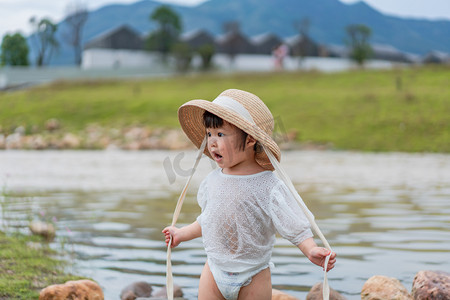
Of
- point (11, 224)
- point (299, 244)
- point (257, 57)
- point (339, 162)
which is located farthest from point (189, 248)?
point (257, 57)

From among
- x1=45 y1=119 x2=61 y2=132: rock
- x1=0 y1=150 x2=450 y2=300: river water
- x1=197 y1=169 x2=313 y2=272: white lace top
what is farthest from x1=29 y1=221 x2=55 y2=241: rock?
x1=45 y1=119 x2=61 y2=132: rock

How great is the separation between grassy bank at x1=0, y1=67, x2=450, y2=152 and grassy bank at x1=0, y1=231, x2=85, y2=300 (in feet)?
33.8

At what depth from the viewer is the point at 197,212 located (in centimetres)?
691

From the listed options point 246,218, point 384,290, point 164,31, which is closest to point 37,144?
point 384,290

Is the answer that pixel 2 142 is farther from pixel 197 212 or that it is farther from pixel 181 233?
pixel 181 233

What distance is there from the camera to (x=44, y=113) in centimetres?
2411

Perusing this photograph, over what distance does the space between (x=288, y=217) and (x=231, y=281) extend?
40 centimetres

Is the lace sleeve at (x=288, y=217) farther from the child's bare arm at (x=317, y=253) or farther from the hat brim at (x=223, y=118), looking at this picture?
the hat brim at (x=223, y=118)

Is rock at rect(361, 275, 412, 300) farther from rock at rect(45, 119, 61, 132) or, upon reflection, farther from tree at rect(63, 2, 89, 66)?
tree at rect(63, 2, 89, 66)

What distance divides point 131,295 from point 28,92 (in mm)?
27682

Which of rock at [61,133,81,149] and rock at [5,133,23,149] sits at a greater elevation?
rock at [61,133,81,149]

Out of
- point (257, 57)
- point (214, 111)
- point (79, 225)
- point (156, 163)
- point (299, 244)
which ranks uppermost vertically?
point (214, 111)

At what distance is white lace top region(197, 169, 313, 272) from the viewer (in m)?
2.75

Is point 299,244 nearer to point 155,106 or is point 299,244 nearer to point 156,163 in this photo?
point 156,163
